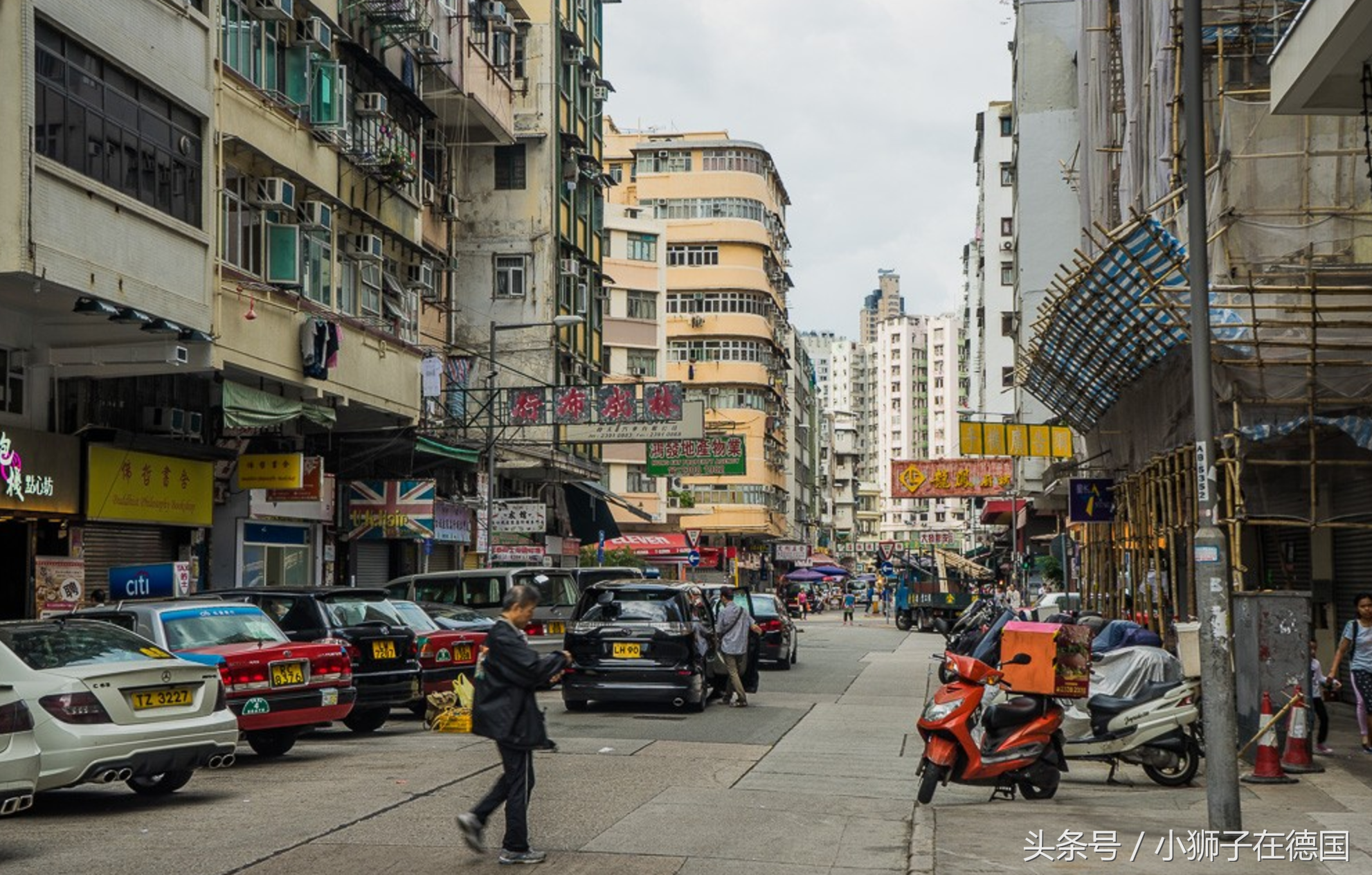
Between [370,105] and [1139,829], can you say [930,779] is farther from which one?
[370,105]

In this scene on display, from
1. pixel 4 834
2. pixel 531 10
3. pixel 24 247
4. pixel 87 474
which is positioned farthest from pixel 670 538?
pixel 4 834

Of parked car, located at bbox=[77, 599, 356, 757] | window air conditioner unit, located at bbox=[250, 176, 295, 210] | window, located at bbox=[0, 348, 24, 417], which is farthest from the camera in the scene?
window air conditioner unit, located at bbox=[250, 176, 295, 210]

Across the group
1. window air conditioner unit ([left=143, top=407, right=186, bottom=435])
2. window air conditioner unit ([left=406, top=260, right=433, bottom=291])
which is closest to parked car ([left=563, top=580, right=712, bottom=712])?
window air conditioner unit ([left=143, top=407, right=186, bottom=435])

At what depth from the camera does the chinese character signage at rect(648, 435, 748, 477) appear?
5106cm

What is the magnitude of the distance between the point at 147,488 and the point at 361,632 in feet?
24.1

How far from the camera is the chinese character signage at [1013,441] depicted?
120ft

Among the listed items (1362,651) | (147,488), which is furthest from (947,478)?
(1362,651)

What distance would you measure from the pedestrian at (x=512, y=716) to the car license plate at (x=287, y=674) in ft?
17.5

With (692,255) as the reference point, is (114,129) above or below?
below

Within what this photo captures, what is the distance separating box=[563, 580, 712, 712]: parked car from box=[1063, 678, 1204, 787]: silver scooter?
23.1ft

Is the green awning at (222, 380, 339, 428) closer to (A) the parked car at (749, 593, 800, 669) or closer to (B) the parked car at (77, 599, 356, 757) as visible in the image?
(B) the parked car at (77, 599, 356, 757)

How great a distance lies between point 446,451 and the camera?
34.2 m

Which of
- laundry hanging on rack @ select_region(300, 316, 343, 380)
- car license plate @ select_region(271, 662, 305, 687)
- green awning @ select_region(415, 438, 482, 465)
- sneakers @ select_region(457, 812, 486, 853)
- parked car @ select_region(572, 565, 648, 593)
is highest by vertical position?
laundry hanging on rack @ select_region(300, 316, 343, 380)

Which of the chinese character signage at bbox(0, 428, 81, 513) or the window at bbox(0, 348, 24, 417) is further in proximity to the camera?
the window at bbox(0, 348, 24, 417)
